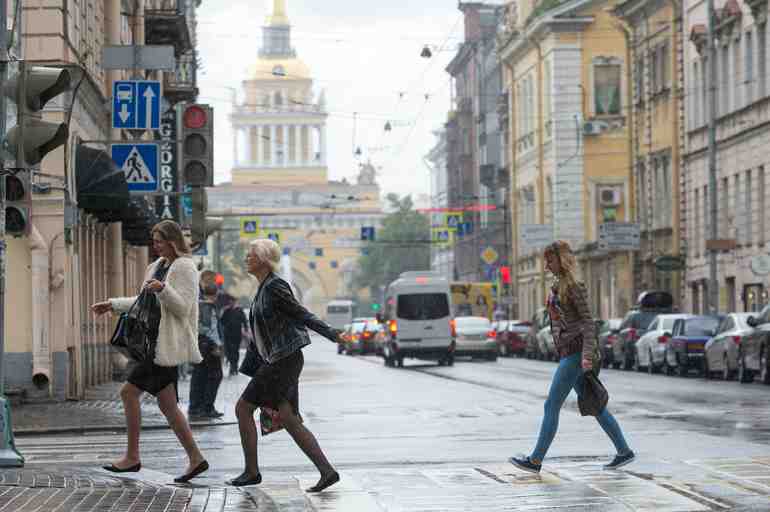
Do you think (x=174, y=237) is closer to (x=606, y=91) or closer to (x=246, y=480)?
(x=246, y=480)

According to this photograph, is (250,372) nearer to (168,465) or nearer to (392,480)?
(392,480)

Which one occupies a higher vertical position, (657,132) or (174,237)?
(657,132)

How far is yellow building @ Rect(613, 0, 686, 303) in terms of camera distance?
6531cm

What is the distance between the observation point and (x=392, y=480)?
14.0 meters

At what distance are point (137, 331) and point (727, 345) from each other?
25.6 m

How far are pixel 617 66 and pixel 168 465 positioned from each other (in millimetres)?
67305

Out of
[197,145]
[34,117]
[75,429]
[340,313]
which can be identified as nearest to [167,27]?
[197,145]

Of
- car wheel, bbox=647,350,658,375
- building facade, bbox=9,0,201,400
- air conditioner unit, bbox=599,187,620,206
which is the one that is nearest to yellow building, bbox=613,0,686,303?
air conditioner unit, bbox=599,187,620,206

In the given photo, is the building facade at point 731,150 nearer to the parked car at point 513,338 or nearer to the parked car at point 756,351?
the parked car at point 513,338

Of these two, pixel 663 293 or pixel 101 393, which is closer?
pixel 101 393

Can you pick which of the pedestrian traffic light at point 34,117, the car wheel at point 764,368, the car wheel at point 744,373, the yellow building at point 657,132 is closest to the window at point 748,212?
the yellow building at point 657,132

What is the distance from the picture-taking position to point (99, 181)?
93.6 ft

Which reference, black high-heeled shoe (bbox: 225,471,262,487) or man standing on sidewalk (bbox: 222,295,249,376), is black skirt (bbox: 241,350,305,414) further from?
man standing on sidewalk (bbox: 222,295,249,376)

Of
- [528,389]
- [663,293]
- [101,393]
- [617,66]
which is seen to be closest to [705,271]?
[663,293]
